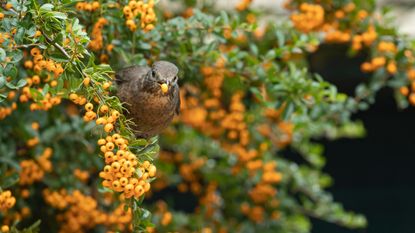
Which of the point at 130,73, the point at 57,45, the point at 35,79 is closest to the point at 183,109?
the point at 130,73

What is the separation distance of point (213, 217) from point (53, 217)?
3.21ft

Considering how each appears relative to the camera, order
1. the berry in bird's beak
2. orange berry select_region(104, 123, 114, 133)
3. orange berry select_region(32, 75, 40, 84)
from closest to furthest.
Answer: orange berry select_region(104, 123, 114, 133) < the berry in bird's beak < orange berry select_region(32, 75, 40, 84)

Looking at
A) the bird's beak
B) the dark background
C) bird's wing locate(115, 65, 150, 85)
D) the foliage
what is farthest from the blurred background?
the bird's beak

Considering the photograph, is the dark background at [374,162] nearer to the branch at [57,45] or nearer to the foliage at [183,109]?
the foliage at [183,109]

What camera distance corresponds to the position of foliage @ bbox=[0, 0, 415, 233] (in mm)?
1959

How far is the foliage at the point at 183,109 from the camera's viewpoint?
196 cm

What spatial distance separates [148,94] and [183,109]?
1252 millimetres

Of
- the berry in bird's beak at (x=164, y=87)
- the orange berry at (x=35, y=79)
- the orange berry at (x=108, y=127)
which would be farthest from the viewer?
the orange berry at (x=35, y=79)

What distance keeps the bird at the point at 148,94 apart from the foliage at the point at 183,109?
10 cm

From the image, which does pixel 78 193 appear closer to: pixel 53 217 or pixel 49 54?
pixel 53 217

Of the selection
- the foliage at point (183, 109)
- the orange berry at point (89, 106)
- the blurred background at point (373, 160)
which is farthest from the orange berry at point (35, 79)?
the blurred background at point (373, 160)

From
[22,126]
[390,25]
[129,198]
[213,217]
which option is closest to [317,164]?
[213,217]

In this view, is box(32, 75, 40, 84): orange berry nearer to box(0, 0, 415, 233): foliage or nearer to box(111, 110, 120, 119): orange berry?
box(0, 0, 415, 233): foliage

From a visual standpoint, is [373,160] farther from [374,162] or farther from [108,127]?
[108,127]
